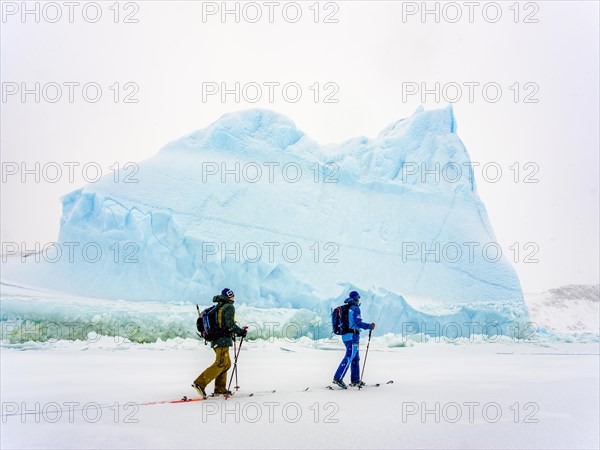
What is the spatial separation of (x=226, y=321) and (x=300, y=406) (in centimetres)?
119

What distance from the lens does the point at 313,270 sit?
797 inches

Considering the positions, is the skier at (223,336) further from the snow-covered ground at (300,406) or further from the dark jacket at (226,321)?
the snow-covered ground at (300,406)

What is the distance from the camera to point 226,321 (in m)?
6.73

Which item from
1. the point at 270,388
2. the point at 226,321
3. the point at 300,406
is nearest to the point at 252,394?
the point at 300,406

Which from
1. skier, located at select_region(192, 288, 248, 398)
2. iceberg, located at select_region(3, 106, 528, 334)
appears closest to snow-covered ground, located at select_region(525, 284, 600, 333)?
iceberg, located at select_region(3, 106, 528, 334)

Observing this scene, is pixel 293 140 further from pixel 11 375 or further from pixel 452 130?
pixel 11 375

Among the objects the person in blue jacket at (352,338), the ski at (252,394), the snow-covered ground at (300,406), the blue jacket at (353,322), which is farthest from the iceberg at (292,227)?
the ski at (252,394)

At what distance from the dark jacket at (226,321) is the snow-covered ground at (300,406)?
2.09 feet

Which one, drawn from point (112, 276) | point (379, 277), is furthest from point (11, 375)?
point (379, 277)

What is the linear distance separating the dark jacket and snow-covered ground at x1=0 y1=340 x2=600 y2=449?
638mm

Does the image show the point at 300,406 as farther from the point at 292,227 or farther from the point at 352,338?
the point at 292,227

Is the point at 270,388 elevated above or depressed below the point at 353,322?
below

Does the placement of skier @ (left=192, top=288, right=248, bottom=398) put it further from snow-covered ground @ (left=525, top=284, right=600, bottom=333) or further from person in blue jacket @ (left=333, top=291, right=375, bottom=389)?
snow-covered ground @ (left=525, top=284, right=600, bottom=333)

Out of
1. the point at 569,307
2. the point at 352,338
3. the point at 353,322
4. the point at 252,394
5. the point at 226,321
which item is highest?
the point at 226,321
